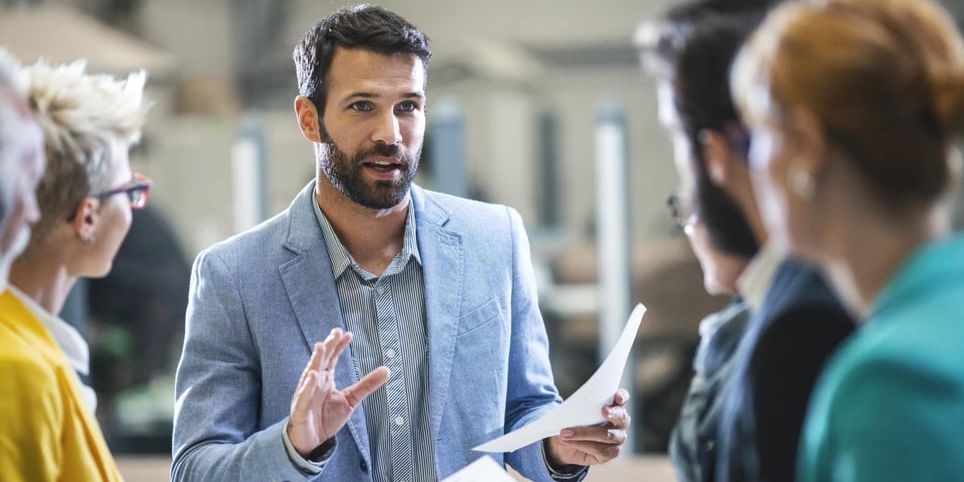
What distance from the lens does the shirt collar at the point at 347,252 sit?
86.0 inches

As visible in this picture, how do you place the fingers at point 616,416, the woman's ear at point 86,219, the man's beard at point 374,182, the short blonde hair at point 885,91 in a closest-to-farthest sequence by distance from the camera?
1. the short blonde hair at point 885,91
2. the woman's ear at point 86,219
3. the fingers at point 616,416
4. the man's beard at point 374,182

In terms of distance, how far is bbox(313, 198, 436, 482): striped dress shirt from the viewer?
6.90 feet

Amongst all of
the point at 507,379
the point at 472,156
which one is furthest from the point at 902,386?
the point at 472,156

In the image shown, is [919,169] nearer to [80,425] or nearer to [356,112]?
[80,425]

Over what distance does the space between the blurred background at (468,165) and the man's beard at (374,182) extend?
2.84 metres

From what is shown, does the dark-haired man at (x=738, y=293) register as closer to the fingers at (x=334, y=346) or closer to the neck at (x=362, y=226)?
the fingers at (x=334, y=346)

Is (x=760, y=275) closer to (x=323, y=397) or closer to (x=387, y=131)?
(x=323, y=397)

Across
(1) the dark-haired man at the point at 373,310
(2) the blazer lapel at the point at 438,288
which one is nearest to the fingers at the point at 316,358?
(1) the dark-haired man at the point at 373,310

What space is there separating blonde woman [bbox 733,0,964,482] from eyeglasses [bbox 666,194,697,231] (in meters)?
0.35

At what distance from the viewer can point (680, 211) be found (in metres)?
1.68

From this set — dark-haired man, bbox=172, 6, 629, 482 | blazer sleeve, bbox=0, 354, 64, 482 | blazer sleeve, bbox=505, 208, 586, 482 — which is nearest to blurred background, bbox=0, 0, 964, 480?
blazer sleeve, bbox=505, 208, 586, 482

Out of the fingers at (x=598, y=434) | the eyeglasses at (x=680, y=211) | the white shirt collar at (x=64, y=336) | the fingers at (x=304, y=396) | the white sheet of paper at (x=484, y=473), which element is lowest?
the white sheet of paper at (x=484, y=473)

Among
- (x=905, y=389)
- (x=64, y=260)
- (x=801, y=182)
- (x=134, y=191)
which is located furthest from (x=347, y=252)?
(x=905, y=389)

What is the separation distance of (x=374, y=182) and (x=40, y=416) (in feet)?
2.72
